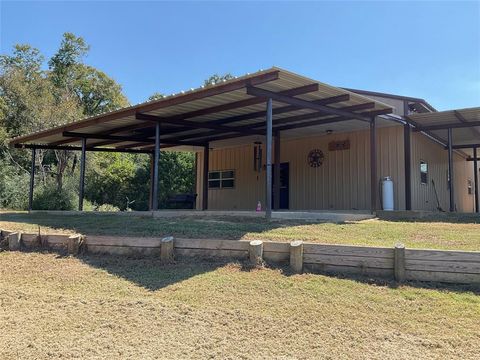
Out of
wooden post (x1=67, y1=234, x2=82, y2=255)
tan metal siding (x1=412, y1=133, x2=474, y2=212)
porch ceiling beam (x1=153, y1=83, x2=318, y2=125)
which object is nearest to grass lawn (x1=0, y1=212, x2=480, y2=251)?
wooden post (x1=67, y1=234, x2=82, y2=255)

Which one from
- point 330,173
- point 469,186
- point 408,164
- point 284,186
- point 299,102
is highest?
point 299,102

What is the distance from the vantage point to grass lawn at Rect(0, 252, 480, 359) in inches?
144

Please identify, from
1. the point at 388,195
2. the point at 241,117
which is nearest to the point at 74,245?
the point at 241,117

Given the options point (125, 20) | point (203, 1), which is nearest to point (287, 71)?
point (203, 1)

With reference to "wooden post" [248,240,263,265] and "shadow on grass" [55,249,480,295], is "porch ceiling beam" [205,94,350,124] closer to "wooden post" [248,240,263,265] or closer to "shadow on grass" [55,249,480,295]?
"wooden post" [248,240,263,265]

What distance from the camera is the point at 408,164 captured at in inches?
Answer: 510

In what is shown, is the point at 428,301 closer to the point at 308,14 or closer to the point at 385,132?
the point at 385,132

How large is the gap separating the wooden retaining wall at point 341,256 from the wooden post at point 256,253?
0.04ft

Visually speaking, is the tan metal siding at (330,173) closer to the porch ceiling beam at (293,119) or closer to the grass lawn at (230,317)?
the porch ceiling beam at (293,119)

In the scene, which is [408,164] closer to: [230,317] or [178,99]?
[178,99]

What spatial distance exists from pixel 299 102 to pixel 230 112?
2.29 meters

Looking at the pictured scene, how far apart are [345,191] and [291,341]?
35.9 ft

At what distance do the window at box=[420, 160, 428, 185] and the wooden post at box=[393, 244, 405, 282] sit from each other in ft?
34.1

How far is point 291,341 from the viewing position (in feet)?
12.3
